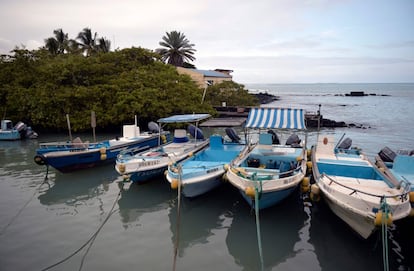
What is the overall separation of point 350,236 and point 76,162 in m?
13.4

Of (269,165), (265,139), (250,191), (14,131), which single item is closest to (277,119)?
(265,139)

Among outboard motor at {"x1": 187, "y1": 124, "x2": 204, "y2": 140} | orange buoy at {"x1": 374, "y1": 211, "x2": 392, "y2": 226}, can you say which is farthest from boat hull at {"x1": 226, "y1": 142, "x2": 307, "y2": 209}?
outboard motor at {"x1": 187, "y1": 124, "x2": 204, "y2": 140}

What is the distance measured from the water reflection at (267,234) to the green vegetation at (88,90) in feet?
58.5

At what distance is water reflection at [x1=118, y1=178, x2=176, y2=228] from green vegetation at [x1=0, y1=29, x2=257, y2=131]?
1345 centimetres

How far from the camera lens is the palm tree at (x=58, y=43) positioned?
42.4m

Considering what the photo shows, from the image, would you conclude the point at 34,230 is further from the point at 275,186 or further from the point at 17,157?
the point at 17,157

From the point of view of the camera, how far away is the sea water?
7.74 metres

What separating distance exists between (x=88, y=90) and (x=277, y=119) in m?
19.1

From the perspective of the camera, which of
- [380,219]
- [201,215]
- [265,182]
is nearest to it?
[380,219]

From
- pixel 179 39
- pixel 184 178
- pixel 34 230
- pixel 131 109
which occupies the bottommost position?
pixel 34 230

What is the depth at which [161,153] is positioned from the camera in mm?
14141

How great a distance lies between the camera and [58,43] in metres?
44.6

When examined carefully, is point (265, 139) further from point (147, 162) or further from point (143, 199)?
point (143, 199)

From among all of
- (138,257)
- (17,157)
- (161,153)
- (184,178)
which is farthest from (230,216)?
(17,157)
